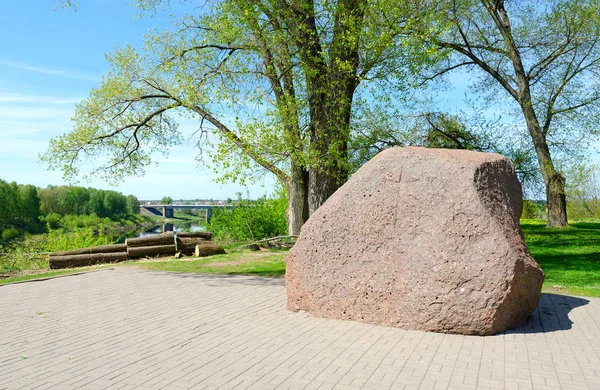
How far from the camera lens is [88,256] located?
17000mm

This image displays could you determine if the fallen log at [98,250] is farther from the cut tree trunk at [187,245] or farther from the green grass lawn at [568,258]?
the green grass lawn at [568,258]

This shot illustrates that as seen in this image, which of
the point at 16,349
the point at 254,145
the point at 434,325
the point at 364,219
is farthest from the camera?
the point at 254,145

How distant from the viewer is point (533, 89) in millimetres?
24391

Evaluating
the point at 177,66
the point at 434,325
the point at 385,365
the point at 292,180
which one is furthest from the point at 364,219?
the point at 177,66

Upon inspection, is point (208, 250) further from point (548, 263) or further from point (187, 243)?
point (548, 263)

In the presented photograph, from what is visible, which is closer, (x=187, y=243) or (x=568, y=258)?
(x=568, y=258)

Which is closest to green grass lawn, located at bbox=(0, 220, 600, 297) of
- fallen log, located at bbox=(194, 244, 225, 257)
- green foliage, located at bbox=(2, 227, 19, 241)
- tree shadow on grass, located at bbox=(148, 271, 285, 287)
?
fallen log, located at bbox=(194, 244, 225, 257)

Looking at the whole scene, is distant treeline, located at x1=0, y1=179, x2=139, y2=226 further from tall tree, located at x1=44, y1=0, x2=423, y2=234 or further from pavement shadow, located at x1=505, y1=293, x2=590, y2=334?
pavement shadow, located at x1=505, y1=293, x2=590, y2=334

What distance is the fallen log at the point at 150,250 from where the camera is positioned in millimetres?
17688

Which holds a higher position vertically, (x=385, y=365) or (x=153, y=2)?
(x=153, y=2)

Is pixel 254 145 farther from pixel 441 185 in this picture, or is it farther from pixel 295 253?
pixel 441 185

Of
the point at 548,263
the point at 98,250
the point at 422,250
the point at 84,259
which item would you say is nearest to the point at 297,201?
the point at 98,250

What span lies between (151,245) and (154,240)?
0.74 feet

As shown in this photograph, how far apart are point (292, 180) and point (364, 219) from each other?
11726 millimetres
